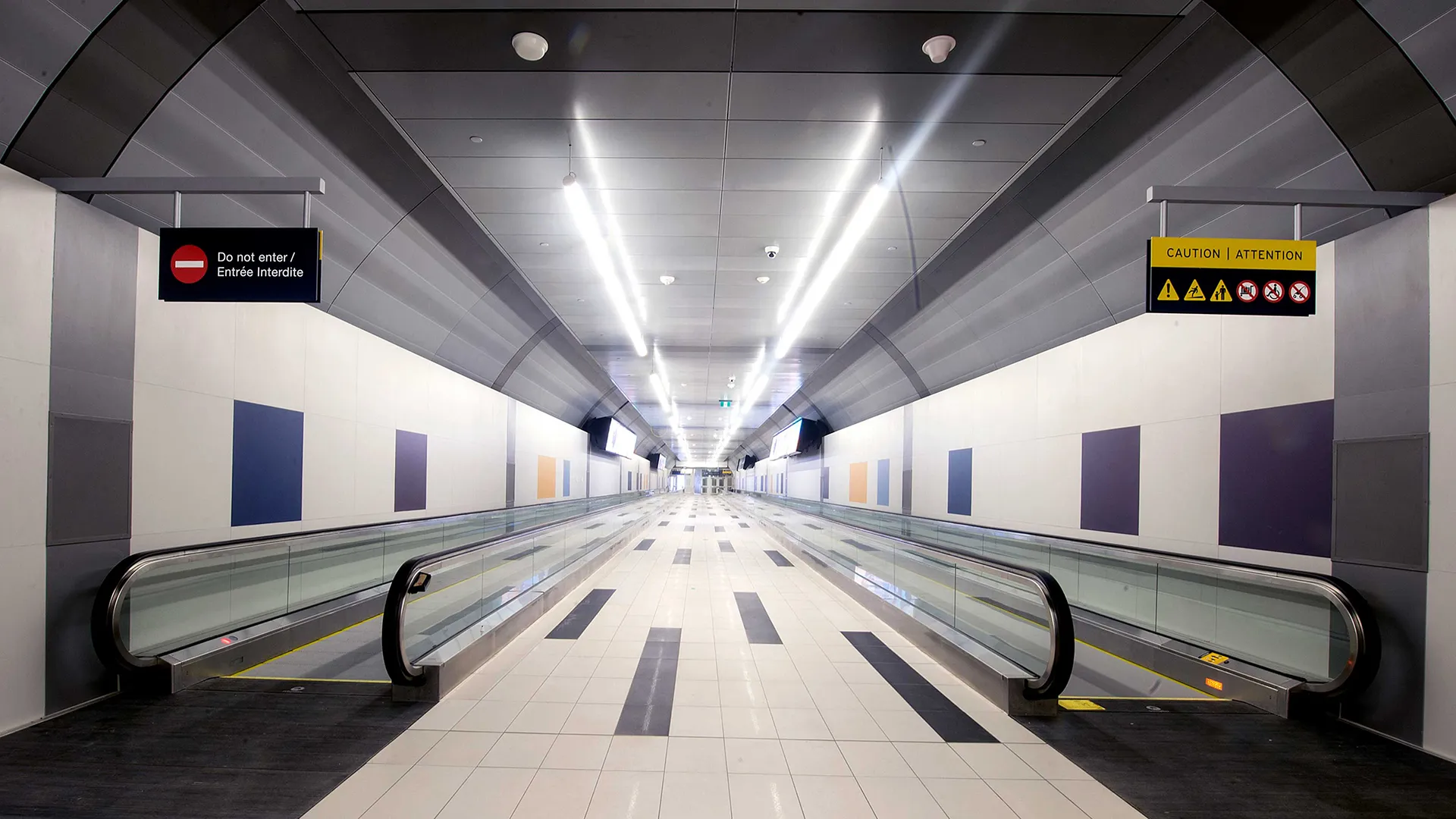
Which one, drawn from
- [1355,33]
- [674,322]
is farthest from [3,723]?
[674,322]

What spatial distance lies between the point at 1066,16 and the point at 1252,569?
162 inches

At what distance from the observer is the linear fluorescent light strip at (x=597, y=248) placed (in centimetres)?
545

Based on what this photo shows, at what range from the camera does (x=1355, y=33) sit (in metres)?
3.29

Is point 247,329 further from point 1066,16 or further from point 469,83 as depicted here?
point 1066,16

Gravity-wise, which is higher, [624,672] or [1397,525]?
[1397,525]

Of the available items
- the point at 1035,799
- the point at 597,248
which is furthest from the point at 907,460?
the point at 1035,799

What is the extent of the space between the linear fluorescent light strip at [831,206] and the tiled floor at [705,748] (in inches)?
176

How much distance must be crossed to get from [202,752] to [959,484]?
10.4m

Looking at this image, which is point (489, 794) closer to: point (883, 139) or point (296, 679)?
point (296, 679)

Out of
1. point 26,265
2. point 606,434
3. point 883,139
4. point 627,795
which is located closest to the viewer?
point 627,795

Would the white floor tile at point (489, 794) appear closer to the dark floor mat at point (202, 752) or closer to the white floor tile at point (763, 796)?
the dark floor mat at point (202, 752)

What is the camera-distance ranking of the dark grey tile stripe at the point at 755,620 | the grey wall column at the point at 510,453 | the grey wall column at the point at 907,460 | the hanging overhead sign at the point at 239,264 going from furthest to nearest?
1. the grey wall column at the point at 907,460
2. the grey wall column at the point at 510,453
3. the dark grey tile stripe at the point at 755,620
4. the hanging overhead sign at the point at 239,264

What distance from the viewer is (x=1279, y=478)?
4699 millimetres

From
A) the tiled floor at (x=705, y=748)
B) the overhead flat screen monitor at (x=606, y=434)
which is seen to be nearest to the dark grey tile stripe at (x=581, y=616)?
the tiled floor at (x=705, y=748)
